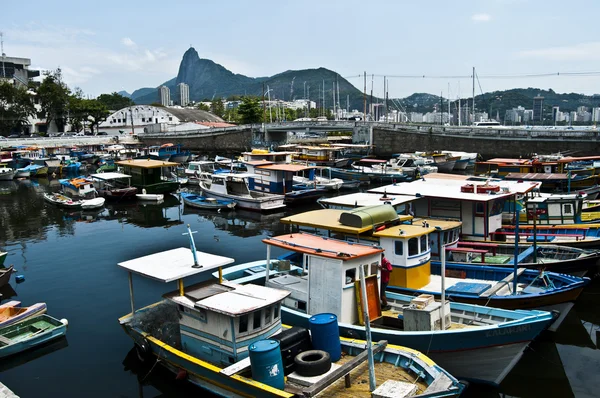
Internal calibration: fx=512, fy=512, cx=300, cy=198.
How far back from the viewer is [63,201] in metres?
38.4

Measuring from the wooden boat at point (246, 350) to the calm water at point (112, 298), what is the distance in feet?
3.85

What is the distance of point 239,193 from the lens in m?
38.2

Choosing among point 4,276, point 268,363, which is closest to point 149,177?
point 4,276

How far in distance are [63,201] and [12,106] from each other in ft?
218

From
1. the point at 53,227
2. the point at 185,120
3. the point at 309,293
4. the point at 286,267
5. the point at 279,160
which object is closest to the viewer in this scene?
the point at 309,293

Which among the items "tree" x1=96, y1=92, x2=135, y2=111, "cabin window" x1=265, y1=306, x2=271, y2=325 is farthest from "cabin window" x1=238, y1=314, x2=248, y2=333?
"tree" x1=96, y1=92, x2=135, y2=111

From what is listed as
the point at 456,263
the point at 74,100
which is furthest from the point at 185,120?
the point at 456,263

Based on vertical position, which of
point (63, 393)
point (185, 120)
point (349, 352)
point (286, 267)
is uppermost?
point (185, 120)

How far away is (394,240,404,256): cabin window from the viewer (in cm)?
1494

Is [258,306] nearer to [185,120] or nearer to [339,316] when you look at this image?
[339,316]

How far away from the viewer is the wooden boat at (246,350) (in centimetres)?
1008

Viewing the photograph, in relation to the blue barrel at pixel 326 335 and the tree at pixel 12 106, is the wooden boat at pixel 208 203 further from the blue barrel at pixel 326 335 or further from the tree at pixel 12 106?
the tree at pixel 12 106

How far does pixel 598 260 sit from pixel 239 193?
25231mm

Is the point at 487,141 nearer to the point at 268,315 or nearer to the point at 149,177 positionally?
the point at 149,177
